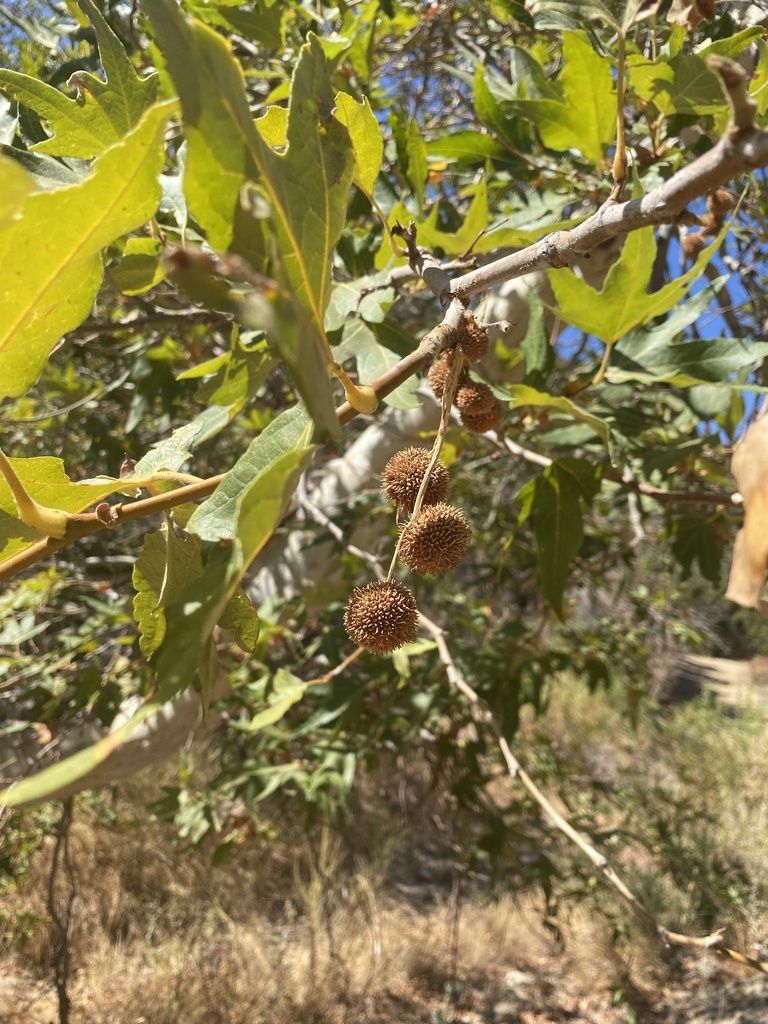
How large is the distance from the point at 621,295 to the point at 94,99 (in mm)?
1076

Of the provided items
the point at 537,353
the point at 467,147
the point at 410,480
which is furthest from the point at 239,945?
the point at 467,147

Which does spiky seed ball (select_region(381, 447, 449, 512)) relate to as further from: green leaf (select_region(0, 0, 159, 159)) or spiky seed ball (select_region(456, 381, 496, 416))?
green leaf (select_region(0, 0, 159, 159))

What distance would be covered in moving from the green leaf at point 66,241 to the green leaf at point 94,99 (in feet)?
1.99

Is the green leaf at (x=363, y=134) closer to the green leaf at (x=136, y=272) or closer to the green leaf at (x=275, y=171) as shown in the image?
the green leaf at (x=275, y=171)

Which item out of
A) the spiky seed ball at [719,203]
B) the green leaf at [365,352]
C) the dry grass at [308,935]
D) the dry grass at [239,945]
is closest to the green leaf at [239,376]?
the green leaf at [365,352]

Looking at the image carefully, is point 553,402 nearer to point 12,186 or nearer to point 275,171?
point 275,171

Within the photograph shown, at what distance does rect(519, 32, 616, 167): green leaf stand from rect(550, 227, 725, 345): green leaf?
0.36 m

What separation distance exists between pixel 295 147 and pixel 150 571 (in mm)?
549

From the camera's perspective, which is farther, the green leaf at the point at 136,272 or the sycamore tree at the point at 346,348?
the green leaf at the point at 136,272

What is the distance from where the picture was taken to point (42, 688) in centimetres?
279

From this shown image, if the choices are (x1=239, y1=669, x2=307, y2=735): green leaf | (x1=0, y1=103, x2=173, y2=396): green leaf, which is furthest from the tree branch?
(x1=239, y1=669, x2=307, y2=735): green leaf

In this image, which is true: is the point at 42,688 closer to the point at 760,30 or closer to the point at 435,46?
the point at 760,30

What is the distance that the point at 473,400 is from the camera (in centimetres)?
130

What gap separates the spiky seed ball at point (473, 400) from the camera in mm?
1300
